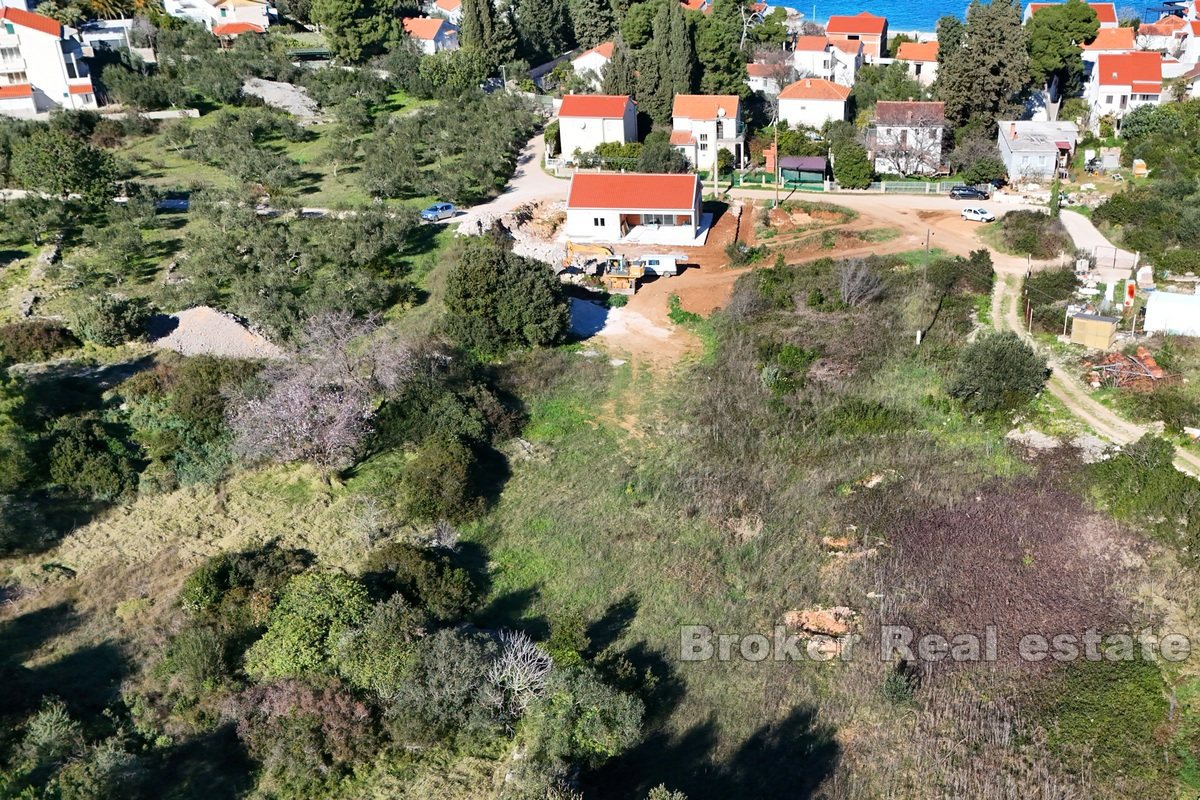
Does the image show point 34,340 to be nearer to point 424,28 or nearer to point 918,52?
point 424,28

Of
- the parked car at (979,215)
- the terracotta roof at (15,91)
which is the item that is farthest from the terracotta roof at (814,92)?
the terracotta roof at (15,91)

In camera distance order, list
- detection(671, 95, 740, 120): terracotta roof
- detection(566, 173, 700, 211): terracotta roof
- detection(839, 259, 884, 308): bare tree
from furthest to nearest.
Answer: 1. detection(671, 95, 740, 120): terracotta roof
2. detection(566, 173, 700, 211): terracotta roof
3. detection(839, 259, 884, 308): bare tree

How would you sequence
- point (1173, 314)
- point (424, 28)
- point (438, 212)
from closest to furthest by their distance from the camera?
point (1173, 314) → point (438, 212) → point (424, 28)

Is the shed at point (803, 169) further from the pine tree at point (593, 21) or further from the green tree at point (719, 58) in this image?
the pine tree at point (593, 21)

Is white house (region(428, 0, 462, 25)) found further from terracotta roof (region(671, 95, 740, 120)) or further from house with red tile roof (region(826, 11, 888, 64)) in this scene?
terracotta roof (region(671, 95, 740, 120))

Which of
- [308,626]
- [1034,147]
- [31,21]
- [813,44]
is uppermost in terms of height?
[31,21]

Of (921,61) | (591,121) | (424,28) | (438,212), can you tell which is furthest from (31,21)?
(921,61)

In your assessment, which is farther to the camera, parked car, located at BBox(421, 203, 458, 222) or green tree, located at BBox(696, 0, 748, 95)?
green tree, located at BBox(696, 0, 748, 95)

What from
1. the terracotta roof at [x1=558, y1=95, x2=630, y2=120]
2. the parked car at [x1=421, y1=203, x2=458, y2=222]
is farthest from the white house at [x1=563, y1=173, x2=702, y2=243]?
the terracotta roof at [x1=558, y1=95, x2=630, y2=120]
